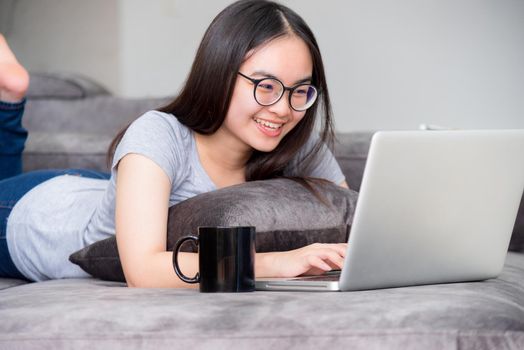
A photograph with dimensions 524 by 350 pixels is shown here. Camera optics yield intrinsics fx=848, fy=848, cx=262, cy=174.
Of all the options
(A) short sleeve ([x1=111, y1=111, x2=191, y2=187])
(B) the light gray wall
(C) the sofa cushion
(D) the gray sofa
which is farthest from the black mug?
(B) the light gray wall

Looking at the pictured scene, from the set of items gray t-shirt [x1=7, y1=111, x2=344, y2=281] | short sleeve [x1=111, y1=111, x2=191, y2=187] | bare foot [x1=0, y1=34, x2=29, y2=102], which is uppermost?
bare foot [x1=0, y1=34, x2=29, y2=102]

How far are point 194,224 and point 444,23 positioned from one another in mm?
2209

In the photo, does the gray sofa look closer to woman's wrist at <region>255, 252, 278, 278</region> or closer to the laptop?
the laptop

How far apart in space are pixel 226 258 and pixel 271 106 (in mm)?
521

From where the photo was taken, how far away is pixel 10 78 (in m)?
2.19

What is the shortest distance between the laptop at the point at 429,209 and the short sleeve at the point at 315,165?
27.0 inches

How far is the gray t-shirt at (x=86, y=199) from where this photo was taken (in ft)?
5.45

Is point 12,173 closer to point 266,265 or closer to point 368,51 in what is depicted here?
point 266,265

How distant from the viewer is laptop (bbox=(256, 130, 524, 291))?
43.8 inches

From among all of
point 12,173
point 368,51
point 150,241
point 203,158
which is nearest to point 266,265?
point 150,241

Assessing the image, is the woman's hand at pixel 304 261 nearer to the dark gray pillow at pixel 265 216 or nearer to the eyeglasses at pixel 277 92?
the dark gray pillow at pixel 265 216

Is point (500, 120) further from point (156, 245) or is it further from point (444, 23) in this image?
point (156, 245)

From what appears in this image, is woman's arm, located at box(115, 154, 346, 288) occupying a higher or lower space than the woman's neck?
lower

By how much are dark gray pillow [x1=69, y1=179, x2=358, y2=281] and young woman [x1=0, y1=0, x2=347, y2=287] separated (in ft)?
0.17
